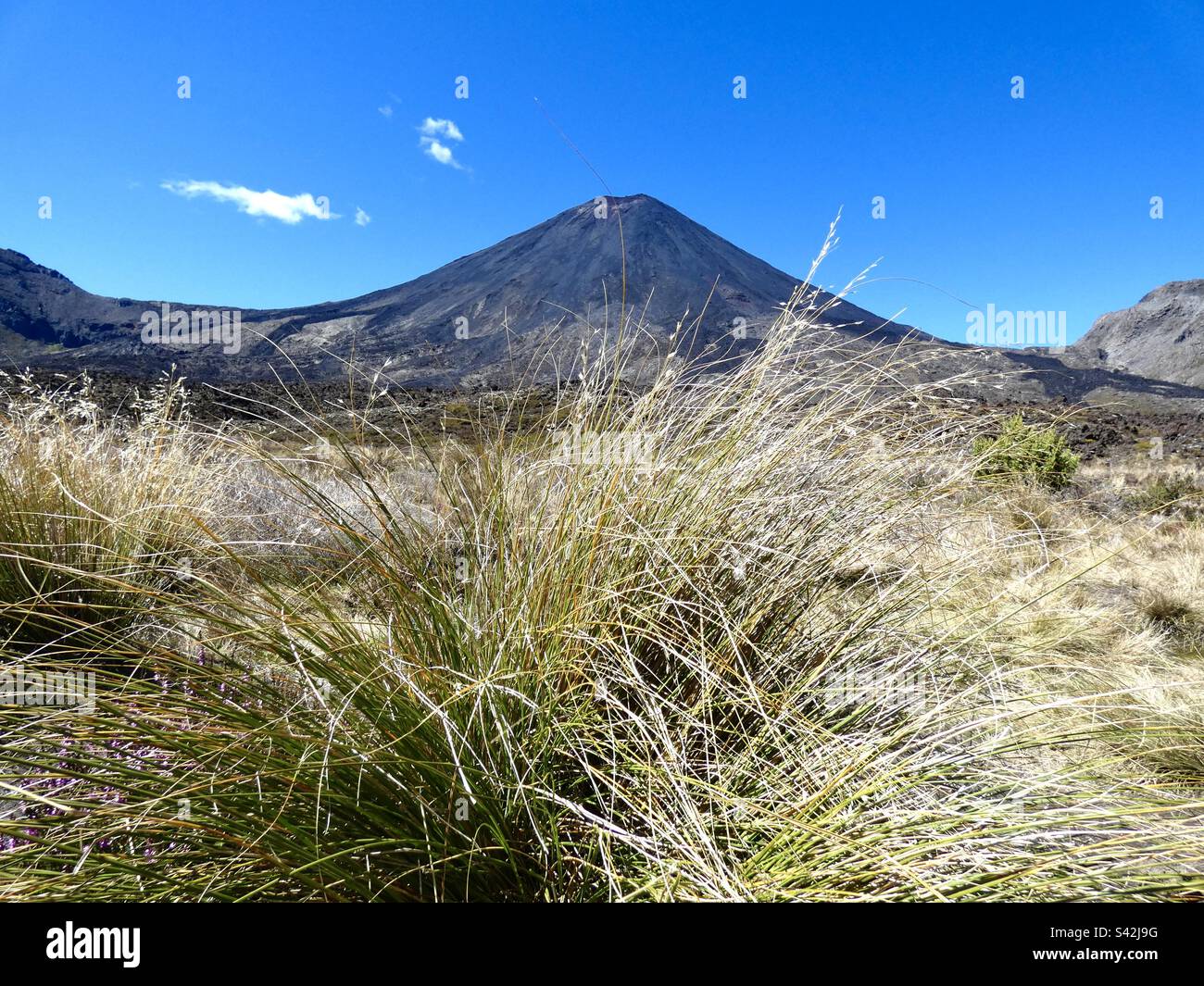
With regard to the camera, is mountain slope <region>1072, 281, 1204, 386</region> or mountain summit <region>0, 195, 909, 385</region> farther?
mountain slope <region>1072, 281, 1204, 386</region>

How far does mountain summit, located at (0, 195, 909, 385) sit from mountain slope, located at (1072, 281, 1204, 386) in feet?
105

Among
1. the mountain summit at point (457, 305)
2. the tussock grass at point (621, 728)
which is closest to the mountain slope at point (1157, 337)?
the mountain summit at point (457, 305)

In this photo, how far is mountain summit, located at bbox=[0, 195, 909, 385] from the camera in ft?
171

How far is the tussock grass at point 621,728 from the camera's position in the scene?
91 cm

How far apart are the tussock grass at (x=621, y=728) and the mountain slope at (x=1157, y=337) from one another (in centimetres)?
8791

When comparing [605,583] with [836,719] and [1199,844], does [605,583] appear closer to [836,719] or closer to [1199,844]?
[836,719]

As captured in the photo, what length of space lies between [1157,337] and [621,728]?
4228 inches

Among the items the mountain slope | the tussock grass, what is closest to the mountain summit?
the mountain slope

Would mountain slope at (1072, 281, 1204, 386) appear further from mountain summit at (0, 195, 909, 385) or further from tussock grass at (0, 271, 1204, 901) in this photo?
tussock grass at (0, 271, 1204, 901)

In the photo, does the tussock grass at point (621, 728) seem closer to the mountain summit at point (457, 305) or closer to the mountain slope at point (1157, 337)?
the mountain summit at point (457, 305)

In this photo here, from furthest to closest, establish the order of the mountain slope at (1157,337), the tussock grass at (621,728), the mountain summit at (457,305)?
the mountain slope at (1157,337) < the mountain summit at (457,305) < the tussock grass at (621,728)

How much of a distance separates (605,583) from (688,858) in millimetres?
470
